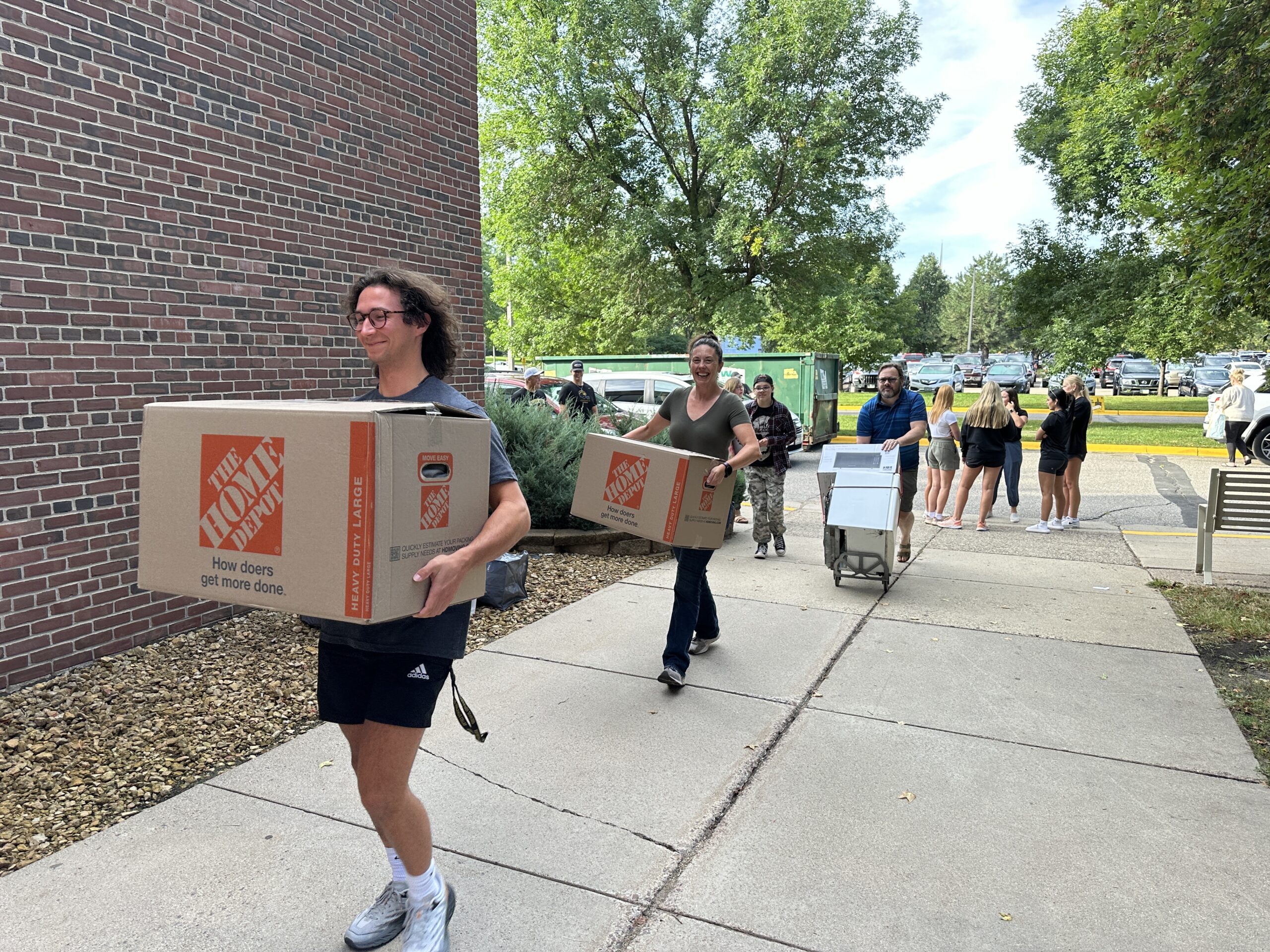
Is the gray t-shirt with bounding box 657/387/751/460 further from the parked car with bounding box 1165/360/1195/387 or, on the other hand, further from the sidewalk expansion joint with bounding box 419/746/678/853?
the parked car with bounding box 1165/360/1195/387

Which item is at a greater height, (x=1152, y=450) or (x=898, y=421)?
(x=898, y=421)

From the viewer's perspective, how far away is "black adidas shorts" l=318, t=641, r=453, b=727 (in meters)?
2.24

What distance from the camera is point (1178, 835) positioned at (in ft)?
10.3

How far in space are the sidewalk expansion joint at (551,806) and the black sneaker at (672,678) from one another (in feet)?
4.15

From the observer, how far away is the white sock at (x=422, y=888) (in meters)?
2.40

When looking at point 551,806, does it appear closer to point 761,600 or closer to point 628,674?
point 628,674

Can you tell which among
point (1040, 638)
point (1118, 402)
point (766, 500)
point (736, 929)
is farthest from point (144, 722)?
point (1118, 402)

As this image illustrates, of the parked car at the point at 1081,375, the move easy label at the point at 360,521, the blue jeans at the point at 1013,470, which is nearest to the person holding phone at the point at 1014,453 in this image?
the blue jeans at the point at 1013,470

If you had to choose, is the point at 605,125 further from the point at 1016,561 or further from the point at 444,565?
the point at 444,565

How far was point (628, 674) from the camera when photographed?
480cm

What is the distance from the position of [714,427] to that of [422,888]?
288cm

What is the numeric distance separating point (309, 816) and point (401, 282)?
2.08m

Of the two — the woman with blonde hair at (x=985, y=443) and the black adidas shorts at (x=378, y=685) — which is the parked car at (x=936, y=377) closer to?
the woman with blonde hair at (x=985, y=443)

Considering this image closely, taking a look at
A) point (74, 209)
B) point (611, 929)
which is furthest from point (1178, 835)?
point (74, 209)
